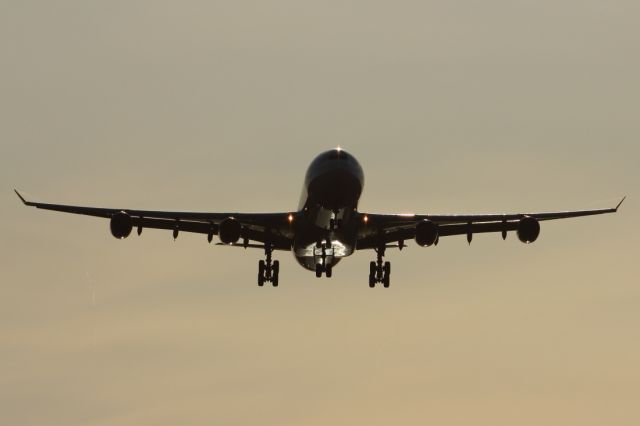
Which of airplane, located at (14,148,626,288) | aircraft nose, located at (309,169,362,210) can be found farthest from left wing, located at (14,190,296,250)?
aircraft nose, located at (309,169,362,210)

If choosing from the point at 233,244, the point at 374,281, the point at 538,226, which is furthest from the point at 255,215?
the point at 538,226

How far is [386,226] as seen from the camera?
82.2 metres

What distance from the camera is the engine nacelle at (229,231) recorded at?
7988 centimetres

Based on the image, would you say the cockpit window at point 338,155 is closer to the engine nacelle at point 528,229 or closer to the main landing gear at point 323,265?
the main landing gear at point 323,265

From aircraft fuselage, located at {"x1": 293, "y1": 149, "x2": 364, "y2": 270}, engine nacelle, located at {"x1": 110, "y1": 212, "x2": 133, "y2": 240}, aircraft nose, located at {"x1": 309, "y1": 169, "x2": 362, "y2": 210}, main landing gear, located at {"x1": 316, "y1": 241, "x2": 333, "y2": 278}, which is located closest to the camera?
aircraft nose, located at {"x1": 309, "y1": 169, "x2": 362, "y2": 210}

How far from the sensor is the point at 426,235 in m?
80.6

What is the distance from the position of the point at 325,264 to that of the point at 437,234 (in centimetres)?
592

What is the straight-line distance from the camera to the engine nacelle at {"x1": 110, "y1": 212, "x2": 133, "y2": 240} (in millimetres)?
80750

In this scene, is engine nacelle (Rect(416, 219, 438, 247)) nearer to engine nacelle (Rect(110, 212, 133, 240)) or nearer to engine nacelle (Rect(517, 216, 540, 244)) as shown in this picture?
engine nacelle (Rect(517, 216, 540, 244))

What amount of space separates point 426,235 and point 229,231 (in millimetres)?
9982

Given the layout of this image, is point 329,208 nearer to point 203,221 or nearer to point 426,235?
point 426,235

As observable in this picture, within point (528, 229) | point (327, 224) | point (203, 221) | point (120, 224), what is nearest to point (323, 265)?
point (327, 224)

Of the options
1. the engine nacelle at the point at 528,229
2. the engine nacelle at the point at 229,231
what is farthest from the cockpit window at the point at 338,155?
the engine nacelle at the point at 528,229

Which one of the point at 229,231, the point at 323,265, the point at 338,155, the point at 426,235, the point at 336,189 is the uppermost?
the point at 338,155
